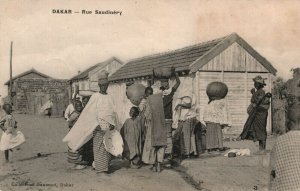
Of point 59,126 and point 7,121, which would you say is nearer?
point 7,121

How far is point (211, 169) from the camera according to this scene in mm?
6398

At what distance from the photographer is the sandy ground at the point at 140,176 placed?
19.9 feet

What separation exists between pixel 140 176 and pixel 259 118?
2278mm

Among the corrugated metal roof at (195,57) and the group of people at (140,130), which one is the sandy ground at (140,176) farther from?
the corrugated metal roof at (195,57)

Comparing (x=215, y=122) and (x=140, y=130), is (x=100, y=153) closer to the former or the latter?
(x=140, y=130)

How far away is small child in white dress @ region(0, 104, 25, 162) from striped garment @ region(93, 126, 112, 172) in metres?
1.56

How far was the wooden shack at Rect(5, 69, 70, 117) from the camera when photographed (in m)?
11.1

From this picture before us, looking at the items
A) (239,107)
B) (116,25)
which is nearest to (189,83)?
(239,107)

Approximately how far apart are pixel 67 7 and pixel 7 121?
204 cm

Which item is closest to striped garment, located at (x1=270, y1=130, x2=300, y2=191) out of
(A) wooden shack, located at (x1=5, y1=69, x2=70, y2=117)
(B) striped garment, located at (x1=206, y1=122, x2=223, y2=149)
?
(B) striped garment, located at (x1=206, y1=122, x2=223, y2=149)

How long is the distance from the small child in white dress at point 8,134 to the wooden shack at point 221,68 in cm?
253

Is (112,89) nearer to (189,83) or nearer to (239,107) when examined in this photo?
(189,83)

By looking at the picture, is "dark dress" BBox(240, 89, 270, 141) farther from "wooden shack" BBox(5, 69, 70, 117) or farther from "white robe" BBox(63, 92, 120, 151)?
"wooden shack" BBox(5, 69, 70, 117)

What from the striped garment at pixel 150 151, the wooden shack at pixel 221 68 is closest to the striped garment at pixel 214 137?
the wooden shack at pixel 221 68
